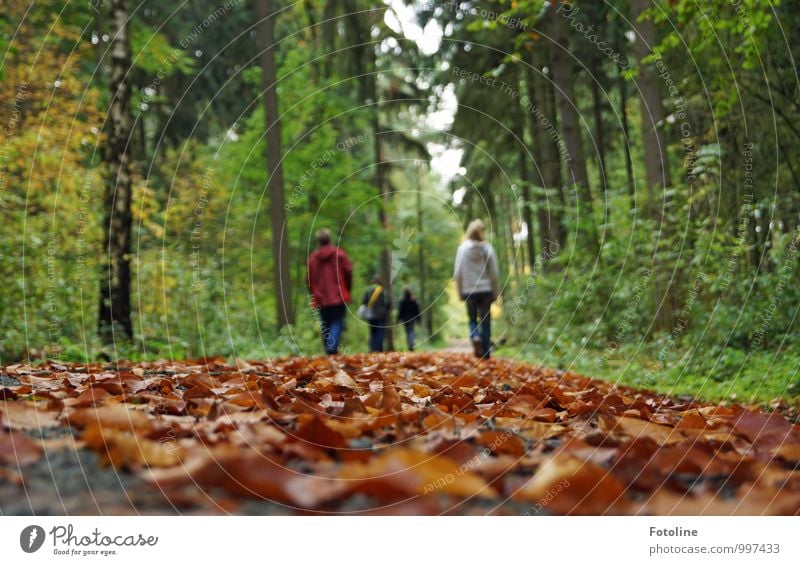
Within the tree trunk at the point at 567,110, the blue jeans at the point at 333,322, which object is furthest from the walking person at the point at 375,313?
the tree trunk at the point at 567,110

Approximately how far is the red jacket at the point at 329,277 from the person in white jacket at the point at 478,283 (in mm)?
1259

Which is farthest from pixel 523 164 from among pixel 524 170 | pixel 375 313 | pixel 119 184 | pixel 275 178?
pixel 119 184

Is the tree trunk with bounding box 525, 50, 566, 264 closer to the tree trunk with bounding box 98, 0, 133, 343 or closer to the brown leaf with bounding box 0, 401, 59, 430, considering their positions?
the tree trunk with bounding box 98, 0, 133, 343

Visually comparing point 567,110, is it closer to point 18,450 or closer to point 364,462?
point 364,462

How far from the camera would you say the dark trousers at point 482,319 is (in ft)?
23.4

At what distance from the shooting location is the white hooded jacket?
7184 millimetres

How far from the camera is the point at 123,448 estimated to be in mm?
1441

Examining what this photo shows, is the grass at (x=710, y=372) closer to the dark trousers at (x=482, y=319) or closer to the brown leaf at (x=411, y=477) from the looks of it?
the dark trousers at (x=482, y=319)

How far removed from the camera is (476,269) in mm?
7328

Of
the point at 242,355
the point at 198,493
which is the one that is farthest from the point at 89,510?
the point at 242,355
